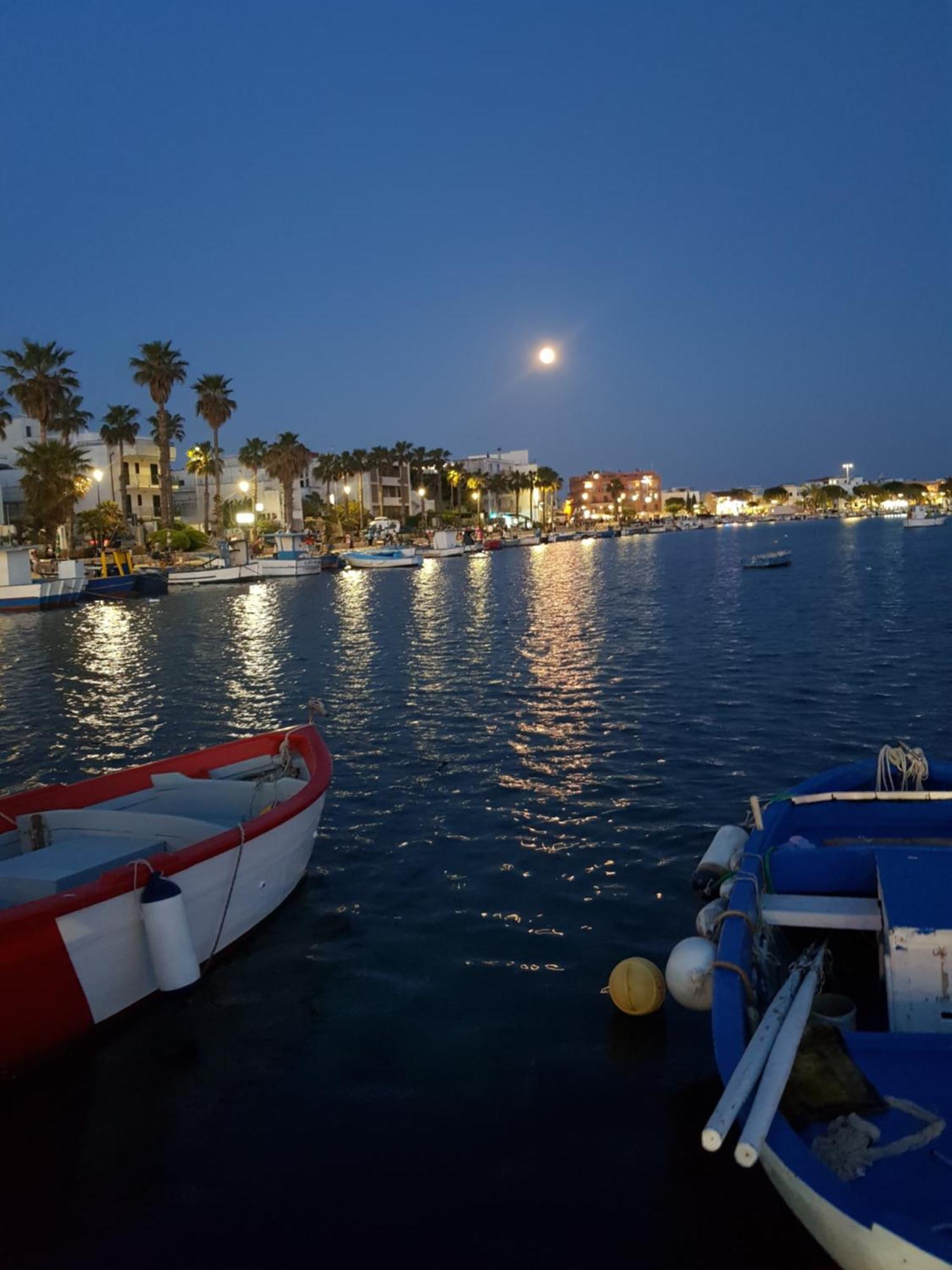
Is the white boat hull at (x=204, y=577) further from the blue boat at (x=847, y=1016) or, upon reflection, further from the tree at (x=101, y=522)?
the blue boat at (x=847, y=1016)

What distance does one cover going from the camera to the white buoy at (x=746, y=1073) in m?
3.92

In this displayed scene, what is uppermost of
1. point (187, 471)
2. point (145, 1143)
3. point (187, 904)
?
point (187, 471)

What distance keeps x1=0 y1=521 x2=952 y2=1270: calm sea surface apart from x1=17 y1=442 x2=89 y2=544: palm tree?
41.7 meters

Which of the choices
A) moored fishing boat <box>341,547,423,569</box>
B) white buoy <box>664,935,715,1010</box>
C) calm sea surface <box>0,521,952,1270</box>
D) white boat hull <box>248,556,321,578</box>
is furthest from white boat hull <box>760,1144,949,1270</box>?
moored fishing boat <box>341,547,423,569</box>

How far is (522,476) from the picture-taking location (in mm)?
158250

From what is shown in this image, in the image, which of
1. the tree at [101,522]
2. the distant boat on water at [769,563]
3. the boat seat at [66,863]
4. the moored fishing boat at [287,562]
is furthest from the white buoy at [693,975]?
the tree at [101,522]

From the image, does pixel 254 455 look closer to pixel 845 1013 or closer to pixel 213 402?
pixel 213 402

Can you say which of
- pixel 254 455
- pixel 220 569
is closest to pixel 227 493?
pixel 254 455

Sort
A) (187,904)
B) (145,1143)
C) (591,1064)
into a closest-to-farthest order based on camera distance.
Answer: (145,1143) → (591,1064) → (187,904)

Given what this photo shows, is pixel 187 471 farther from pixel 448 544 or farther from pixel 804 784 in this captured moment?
pixel 804 784

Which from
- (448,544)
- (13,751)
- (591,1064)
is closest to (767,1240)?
(591,1064)

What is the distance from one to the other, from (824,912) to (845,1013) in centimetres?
70

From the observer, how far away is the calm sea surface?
503 cm

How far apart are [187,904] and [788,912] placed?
4.52m
